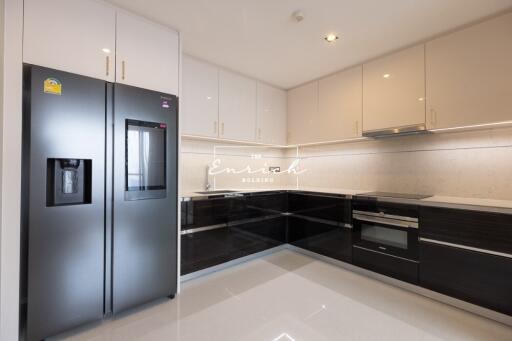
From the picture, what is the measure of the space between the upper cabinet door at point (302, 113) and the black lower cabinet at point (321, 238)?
1.13 metres

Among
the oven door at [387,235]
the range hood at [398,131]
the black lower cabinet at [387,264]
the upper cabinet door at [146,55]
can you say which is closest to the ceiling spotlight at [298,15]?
the upper cabinet door at [146,55]

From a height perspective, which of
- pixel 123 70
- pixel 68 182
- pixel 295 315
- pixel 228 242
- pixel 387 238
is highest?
pixel 123 70

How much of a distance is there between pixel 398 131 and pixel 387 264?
4.29 feet

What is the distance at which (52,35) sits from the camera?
1627mm

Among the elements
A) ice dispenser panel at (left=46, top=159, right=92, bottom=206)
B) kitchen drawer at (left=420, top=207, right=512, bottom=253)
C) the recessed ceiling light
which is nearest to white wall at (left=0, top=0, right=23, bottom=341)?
ice dispenser panel at (left=46, top=159, right=92, bottom=206)

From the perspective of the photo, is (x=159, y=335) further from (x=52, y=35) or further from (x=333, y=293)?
(x=52, y=35)

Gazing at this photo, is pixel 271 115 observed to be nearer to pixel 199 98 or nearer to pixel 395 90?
pixel 199 98

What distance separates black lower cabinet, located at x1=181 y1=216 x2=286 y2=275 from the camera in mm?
2469

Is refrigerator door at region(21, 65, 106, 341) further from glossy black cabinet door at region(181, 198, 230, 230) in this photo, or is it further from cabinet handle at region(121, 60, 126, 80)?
glossy black cabinet door at region(181, 198, 230, 230)

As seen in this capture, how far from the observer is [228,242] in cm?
279

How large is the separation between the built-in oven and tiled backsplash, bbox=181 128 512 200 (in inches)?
22.6

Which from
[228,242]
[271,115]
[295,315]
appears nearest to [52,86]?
[228,242]

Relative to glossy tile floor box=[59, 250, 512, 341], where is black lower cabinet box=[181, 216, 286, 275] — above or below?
above

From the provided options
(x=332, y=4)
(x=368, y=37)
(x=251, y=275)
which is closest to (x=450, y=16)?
(x=368, y=37)
